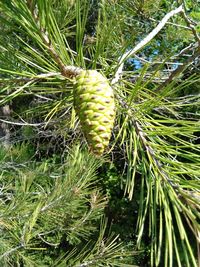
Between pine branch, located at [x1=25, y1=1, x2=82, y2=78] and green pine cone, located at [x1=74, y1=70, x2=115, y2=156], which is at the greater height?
pine branch, located at [x1=25, y1=1, x2=82, y2=78]

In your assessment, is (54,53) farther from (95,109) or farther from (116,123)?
(116,123)

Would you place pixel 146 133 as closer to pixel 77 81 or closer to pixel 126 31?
pixel 77 81

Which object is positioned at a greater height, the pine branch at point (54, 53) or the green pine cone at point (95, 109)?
the pine branch at point (54, 53)

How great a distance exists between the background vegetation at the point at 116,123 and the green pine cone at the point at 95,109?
3cm

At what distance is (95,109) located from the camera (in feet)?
1.09

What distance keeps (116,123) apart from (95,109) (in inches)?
17.2

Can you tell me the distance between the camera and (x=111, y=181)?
288cm

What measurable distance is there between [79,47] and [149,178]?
14cm

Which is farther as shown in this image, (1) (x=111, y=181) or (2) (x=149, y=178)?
(1) (x=111, y=181)

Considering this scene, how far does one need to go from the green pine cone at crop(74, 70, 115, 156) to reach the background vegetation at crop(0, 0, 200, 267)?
0.10 feet

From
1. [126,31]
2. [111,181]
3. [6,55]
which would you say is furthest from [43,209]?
[111,181]

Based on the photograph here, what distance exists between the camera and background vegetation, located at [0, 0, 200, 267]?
1.12 ft

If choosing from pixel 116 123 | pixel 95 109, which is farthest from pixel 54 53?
pixel 116 123

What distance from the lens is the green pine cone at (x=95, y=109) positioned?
334 mm
